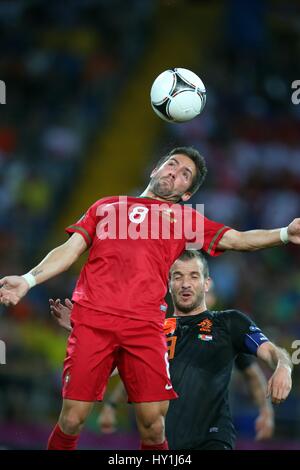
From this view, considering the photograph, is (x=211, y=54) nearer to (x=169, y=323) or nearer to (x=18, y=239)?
(x=18, y=239)

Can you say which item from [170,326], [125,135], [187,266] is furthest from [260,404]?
[125,135]

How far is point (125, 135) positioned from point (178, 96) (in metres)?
9.14

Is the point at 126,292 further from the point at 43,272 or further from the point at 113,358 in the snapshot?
the point at 43,272

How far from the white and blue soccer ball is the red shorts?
1.55 m

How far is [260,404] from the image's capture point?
708 cm

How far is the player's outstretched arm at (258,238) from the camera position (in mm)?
5668

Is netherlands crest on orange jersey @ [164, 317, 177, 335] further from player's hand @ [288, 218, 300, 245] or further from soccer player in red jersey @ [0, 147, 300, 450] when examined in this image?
player's hand @ [288, 218, 300, 245]

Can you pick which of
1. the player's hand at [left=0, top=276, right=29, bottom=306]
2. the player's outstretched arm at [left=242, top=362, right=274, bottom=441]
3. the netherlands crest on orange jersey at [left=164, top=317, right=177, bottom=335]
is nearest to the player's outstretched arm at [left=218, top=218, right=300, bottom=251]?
the netherlands crest on orange jersey at [left=164, top=317, right=177, bottom=335]

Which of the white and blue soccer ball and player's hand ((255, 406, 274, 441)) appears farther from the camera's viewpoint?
player's hand ((255, 406, 274, 441))

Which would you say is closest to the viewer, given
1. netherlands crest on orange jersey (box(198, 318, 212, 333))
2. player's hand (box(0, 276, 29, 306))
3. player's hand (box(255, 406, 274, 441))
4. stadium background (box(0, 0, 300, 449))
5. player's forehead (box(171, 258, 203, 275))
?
player's hand (box(0, 276, 29, 306))

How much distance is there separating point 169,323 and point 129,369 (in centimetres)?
106

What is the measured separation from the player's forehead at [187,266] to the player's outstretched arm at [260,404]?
3.48ft

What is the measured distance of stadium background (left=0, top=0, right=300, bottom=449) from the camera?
11.3 metres

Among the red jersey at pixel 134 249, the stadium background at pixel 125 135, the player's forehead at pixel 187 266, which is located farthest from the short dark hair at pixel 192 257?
the stadium background at pixel 125 135
